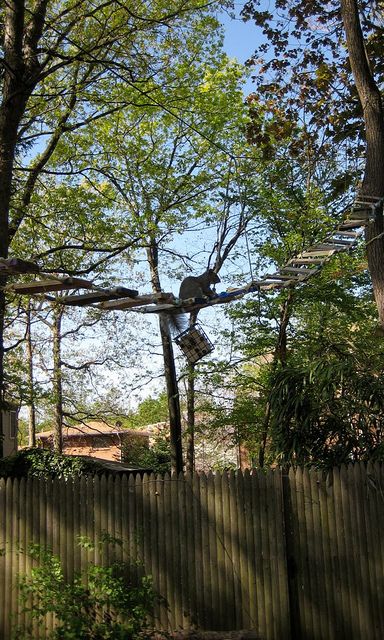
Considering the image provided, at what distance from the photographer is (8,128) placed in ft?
34.4

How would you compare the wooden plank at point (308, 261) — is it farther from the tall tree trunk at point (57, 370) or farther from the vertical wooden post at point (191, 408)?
the tall tree trunk at point (57, 370)

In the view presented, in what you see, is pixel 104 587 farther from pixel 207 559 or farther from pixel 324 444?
pixel 324 444

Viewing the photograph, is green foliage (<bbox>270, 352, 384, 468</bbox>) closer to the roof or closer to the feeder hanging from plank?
the feeder hanging from plank

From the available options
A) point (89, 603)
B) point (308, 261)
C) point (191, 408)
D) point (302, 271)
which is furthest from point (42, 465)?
point (302, 271)

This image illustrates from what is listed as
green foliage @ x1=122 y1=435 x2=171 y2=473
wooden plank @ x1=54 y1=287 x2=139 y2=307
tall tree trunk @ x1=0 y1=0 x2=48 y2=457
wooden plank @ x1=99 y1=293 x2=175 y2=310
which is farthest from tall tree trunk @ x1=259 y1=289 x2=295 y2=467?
wooden plank @ x1=54 y1=287 x2=139 y2=307

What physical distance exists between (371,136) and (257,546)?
5.42 metres

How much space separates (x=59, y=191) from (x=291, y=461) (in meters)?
10.6

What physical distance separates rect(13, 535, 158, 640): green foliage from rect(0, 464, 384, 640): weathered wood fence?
0.66 meters

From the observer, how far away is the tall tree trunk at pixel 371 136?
8.27m

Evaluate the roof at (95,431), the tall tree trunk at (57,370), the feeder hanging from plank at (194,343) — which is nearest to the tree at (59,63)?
the feeder hanging from plank at (194,343)

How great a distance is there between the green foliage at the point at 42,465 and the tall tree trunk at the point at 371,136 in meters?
7.69

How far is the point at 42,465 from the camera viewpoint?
43.6 ft

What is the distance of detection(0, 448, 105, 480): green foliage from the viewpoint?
13211mm

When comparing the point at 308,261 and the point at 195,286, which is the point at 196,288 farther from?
the point at 308,261
